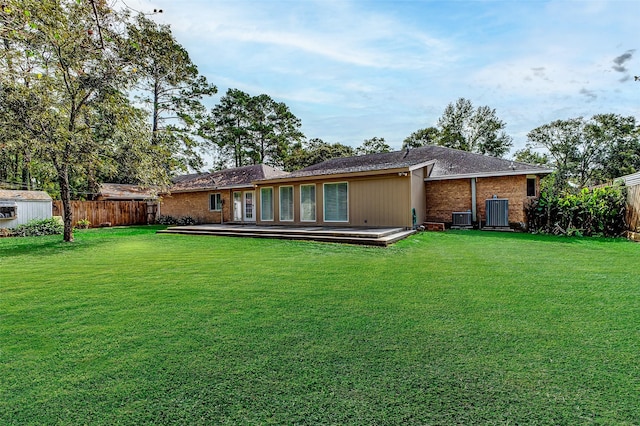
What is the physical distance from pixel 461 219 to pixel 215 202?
515 inches

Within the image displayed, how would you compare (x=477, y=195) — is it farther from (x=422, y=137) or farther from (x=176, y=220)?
(x=422, y=137)

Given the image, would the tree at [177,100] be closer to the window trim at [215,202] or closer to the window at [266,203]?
the window trim at [215,202]

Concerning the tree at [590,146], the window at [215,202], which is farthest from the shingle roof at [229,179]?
the tree at [590,146]

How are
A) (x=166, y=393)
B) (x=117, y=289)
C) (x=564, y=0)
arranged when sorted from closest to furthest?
(x=166, y=393) < (x=117, y=289) < (x=564, y=0)

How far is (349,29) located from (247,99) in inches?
1005

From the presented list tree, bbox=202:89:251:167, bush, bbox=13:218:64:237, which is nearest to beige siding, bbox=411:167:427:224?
bush, bbox=13:218:64:237

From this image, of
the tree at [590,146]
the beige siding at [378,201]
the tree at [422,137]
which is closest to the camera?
the beige siding at [378,201]

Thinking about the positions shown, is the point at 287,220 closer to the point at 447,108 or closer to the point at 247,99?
the point at 247,99

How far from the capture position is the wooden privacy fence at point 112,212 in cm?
1697

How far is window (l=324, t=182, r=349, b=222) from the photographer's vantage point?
1226 cm

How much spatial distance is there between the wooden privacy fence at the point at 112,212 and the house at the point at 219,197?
927mm

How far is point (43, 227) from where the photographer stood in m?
13.8

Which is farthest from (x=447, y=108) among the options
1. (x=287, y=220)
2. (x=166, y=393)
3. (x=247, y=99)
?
(x=166, y=393)

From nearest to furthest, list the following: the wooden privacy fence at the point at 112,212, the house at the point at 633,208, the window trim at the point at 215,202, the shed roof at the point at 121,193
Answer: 1. the house at the point at 633,208
2. the wooden privacy fence at the point at 112,212
3. the window trim at the point at 215,202
4. the shed roof at the point at 121,193
